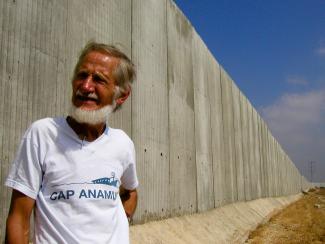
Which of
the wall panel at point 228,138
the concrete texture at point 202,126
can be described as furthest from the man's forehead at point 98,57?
the wall panel at point 228,138

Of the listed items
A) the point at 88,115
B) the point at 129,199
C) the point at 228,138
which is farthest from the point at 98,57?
the point at 228,138

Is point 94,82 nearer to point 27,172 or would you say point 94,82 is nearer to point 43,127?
point 43,127

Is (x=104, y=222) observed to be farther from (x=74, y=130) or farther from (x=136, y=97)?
(x=136, y=97)

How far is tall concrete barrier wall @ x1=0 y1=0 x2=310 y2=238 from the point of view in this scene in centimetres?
344

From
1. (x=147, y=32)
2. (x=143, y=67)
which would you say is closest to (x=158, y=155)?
(x=143, y=67)

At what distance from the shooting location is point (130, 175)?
2.15m

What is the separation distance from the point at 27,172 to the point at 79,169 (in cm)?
20

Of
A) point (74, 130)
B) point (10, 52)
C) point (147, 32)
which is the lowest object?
point (74, 130)

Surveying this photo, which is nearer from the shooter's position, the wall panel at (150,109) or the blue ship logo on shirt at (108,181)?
the blue ship logo on shirt at (108,181)

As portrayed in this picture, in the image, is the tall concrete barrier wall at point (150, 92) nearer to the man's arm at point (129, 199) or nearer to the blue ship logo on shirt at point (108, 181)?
the man's arm at point (129, 199)

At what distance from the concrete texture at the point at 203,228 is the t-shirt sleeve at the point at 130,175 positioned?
2.70m

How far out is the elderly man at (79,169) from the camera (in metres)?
1.63

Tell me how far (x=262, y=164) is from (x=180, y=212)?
11.7m

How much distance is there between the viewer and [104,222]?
1740mm
